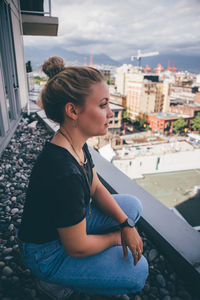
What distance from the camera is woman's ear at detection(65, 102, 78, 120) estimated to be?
1041mm

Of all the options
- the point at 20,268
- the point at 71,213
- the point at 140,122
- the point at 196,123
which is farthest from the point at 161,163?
the point at 71,213

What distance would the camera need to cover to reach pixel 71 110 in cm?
106

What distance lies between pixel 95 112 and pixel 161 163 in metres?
25.1

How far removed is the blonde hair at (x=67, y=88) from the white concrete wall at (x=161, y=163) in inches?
778

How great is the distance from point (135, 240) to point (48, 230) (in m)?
0.49

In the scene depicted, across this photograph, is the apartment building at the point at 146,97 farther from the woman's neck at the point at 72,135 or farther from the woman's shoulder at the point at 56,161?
the woman's shoulder at the point at 56,161

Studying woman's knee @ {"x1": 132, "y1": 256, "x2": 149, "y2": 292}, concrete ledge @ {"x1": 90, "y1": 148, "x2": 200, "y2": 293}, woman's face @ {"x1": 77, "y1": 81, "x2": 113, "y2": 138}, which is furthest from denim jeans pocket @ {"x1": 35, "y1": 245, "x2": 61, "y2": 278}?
concrete ledge @ {"x1": 90, "y1": 148, "x2": 200, "y2": 293}

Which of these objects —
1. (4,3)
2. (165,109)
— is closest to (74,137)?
(4,3)

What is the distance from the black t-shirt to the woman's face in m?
0.22

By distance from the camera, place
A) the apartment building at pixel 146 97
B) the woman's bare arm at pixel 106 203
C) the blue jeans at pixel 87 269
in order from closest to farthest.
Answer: the blue jeans at pixel 87 269 → the woman's bare arm at pixel 106 203 → the apartment building at pixel 146 97

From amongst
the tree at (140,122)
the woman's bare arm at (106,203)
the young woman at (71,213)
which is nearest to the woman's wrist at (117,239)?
the young woman at (71,213)

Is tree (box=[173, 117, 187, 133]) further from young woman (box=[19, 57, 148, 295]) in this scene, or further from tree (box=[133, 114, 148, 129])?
young woman (box=[19, 57, 148, 295])

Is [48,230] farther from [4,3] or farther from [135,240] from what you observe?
[4,3]

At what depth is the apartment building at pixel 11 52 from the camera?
373 centimetres
